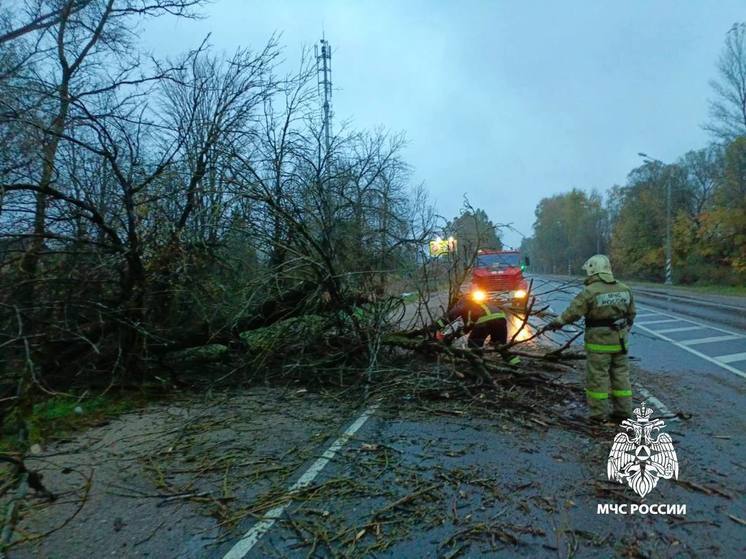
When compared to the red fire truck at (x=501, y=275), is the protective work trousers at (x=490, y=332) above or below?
below

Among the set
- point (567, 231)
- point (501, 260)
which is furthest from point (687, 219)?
point (567, 231)

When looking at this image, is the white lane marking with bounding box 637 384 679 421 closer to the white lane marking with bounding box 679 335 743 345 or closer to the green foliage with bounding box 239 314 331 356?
the green foliage with bounding box 239 314 331 356

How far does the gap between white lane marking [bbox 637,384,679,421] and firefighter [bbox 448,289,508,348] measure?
5.68ft

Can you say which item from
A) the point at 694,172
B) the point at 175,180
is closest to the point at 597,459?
the point at 175,180

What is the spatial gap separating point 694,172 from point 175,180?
4904cm

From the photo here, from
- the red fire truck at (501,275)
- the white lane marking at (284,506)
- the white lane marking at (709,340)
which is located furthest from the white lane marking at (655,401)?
the red fire truck at (501,275)

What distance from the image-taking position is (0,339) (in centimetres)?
554

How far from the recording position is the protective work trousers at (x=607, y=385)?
15.6 feet

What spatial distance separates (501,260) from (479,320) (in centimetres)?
898

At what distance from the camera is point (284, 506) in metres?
3.34

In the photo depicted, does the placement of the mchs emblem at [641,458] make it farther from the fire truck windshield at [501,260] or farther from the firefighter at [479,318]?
the fire truck windshield at [501,260]

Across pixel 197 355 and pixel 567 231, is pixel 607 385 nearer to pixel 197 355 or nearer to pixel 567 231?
pixel 197 355

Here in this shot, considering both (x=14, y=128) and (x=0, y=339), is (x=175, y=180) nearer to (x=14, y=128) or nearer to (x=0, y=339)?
(x=14, y=128)

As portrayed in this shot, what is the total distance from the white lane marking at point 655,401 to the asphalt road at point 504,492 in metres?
0.03
